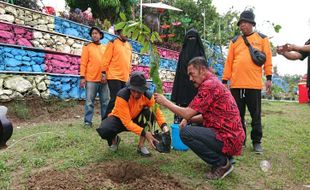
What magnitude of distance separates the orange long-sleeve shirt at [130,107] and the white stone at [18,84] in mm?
3255

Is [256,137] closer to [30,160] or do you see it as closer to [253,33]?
[253,33]

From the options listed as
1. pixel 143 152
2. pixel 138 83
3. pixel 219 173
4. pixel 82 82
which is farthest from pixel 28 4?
pixel 219 173

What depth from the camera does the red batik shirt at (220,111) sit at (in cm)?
306

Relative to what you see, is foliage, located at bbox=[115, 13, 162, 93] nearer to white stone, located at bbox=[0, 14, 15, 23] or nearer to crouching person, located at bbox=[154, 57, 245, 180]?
crouching person, located at bbox=[154, 57, 245, 180]

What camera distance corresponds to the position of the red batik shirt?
3.06 m

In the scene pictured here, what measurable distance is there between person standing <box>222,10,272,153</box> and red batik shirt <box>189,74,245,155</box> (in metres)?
1.08

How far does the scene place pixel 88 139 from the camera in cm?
439

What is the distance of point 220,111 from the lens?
3125 mm

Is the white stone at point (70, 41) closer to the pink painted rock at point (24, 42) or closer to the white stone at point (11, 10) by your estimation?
the pink painted rock at point (24, 42)

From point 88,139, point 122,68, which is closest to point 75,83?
point 122,68

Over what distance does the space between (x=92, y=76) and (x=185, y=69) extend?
5.47ft

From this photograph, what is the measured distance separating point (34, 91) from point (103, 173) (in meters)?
4.07

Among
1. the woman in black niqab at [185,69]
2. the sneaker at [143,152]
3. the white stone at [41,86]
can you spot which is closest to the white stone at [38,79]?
the white stone at [41,86]

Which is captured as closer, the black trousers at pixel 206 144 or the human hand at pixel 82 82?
the black trousers at pixel 206 144
